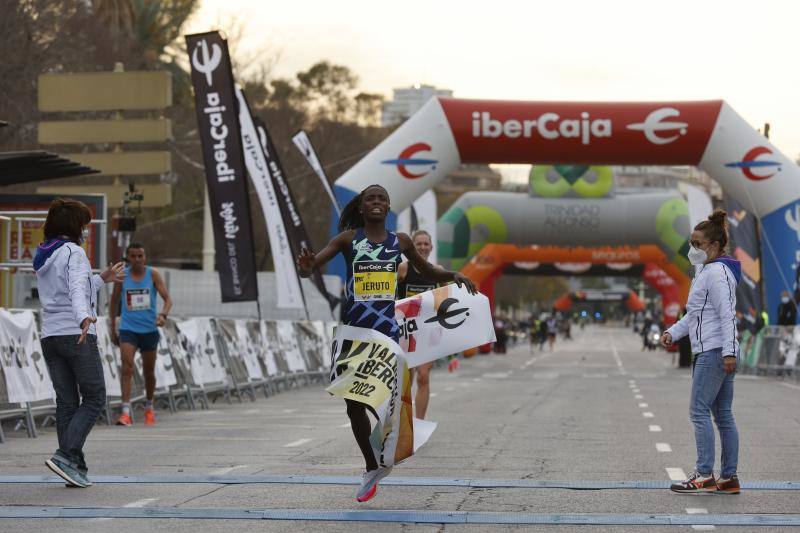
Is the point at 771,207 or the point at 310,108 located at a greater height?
the point at 310,108

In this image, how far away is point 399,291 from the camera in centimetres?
1320

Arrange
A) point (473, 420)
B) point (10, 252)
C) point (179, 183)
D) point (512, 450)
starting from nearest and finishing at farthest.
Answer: point (512, 450) < point (473, 420) < point (10, 252) < point (179, 183)

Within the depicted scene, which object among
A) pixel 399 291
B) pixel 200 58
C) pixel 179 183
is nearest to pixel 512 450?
pixel 399 291

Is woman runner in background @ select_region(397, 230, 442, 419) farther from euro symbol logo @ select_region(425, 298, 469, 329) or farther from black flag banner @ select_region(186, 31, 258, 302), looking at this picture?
black flag banner @ select_region(186, 31, 258, 302)

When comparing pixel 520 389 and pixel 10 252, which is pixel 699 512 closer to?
pixel 10 252

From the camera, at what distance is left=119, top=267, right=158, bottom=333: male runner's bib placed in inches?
603

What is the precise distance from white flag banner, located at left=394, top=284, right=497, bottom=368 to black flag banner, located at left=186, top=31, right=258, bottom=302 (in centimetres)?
1285

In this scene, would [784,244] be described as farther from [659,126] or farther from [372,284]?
[372,284]

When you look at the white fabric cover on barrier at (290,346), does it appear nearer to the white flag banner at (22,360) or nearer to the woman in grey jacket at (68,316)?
the white flag banner at (22,360)

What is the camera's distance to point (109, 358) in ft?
53.1

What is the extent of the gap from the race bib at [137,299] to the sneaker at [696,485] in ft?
24.9

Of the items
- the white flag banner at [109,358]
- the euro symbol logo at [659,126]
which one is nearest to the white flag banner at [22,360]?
the white flag banner at [109,358]

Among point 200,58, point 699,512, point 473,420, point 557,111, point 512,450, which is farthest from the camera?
point 557,111

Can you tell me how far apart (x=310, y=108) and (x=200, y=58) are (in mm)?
42845
